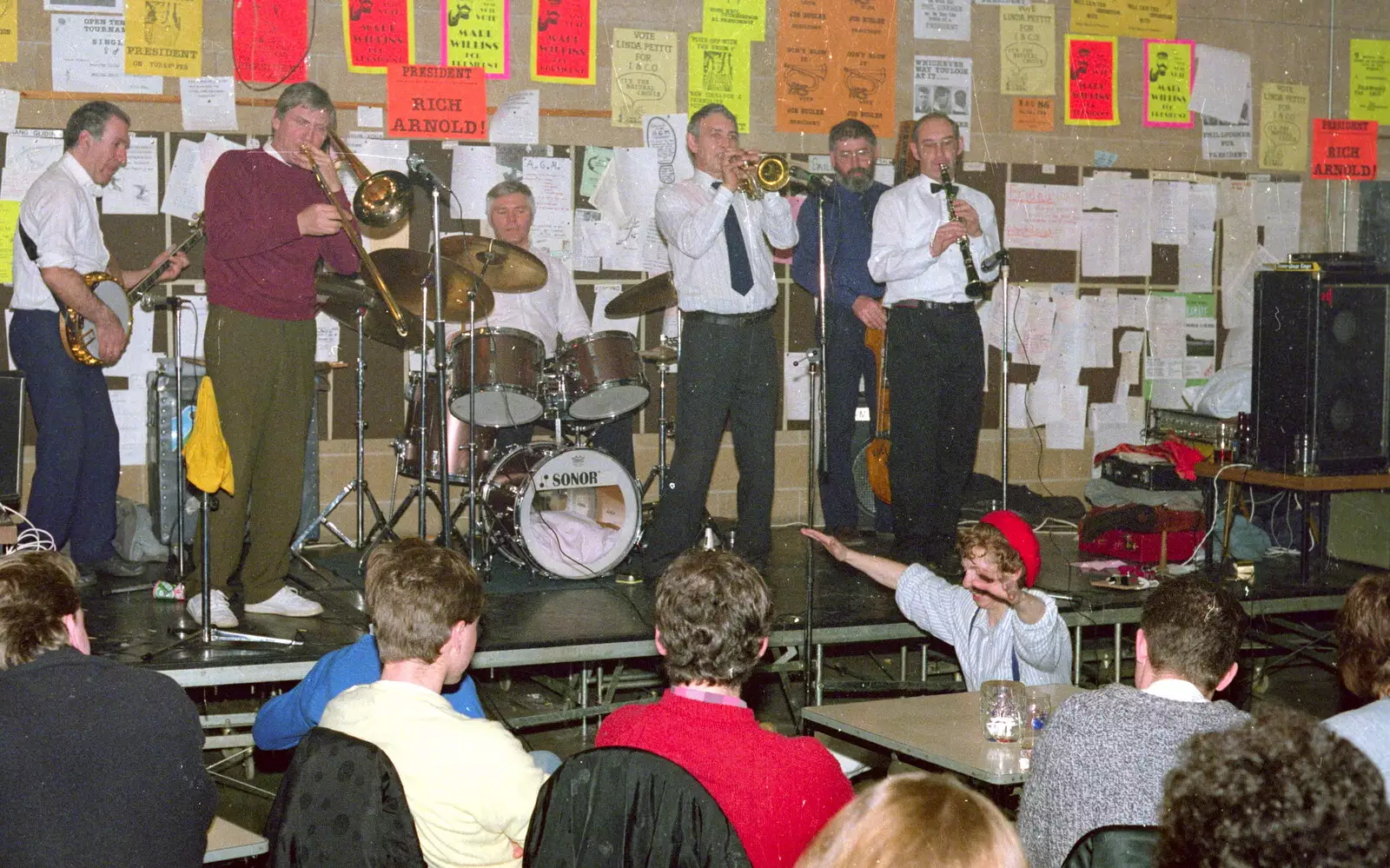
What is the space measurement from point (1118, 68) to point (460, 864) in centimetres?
686

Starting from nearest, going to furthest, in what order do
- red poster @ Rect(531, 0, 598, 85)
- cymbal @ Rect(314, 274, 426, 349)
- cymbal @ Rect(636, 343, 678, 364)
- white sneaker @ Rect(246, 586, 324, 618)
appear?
white sneaker @ Rect(246, 586, 324, 618) → cymbal @ Rect(314, 274, 426, 349) → cymbal @ Rect(636, 343, 678, 364) → red poster @ Rect(531, 0, 598, 85)

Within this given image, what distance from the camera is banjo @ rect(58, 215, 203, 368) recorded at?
546 cm

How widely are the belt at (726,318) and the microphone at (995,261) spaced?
909 millimetres

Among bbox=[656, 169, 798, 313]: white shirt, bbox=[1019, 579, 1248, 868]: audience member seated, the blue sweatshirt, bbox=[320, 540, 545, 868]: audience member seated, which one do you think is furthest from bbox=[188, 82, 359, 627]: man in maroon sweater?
bbox=[1019, 579, 1248, 868]: audience member seated

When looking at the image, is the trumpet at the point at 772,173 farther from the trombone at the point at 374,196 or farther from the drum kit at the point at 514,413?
the trombone at the point at 374,196

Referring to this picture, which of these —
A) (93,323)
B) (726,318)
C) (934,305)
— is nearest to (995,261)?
(934,305)

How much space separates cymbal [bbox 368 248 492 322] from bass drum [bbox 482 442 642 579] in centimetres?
66

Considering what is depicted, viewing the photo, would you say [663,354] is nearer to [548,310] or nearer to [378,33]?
[548,310]

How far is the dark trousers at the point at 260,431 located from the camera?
4.84m

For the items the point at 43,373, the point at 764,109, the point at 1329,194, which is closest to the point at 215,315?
the point at 43,373

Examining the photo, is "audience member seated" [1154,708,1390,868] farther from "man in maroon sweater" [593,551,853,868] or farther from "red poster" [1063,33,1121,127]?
"red poster" [1063,33,1121,127]

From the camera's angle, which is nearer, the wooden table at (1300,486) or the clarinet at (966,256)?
the clarinet at (966,256)

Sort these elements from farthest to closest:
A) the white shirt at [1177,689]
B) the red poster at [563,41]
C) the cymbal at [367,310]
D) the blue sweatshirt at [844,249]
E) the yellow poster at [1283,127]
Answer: the yellow poster at [1283,127]
the red poster at [563,41]
the blue sweatshirt at [844,249]
the cymbal at [367,310]
the white shirt at [1177,689]

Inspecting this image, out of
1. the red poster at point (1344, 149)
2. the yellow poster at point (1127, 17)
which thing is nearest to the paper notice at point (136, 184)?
the yellow poster at point (1127, 17)
